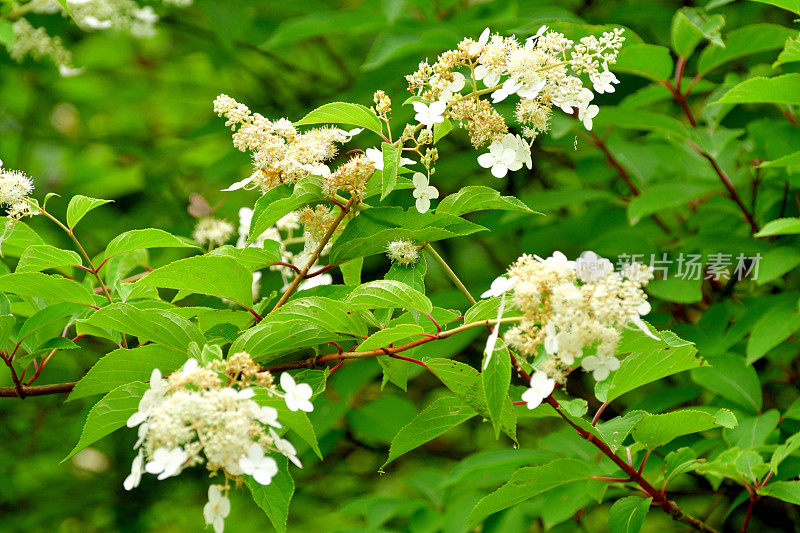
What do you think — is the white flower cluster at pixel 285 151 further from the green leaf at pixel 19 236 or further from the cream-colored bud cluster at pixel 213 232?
the cream-colored bud cluster at pixel 213 232

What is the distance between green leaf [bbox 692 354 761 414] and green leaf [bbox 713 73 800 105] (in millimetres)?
653

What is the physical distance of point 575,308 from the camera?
929 millimetres

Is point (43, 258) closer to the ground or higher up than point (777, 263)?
higher up

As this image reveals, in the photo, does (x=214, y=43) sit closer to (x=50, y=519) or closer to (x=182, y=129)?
(x=182, y=129)

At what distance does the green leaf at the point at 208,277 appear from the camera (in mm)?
1219

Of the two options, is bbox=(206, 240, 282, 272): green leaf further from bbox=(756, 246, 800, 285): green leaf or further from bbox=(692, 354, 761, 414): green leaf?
bbox=(756, 246, 800, 285): green leaf

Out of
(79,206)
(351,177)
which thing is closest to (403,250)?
(351,177)

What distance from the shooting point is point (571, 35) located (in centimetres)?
188

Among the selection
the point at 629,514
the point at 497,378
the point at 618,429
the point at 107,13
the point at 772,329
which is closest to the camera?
the point at 497,378

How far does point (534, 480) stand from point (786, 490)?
526mm

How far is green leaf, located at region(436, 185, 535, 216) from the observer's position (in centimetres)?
127

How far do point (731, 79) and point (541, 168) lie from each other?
968 mm

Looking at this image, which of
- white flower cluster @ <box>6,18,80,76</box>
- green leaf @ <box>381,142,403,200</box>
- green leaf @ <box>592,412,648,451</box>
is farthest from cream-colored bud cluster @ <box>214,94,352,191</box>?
white flower cluster @ <box>6,18,80,76</box>

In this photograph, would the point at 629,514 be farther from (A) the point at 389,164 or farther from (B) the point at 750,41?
(B) the point at 750,41
